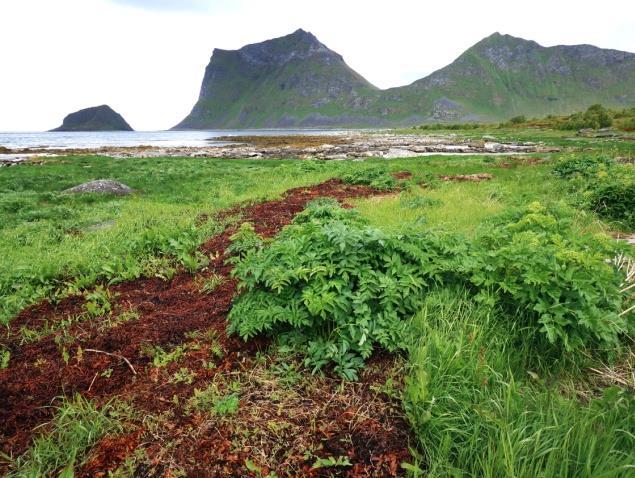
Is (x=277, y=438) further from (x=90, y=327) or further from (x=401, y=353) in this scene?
(x=90, y=327)

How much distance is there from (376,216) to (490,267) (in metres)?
5.13

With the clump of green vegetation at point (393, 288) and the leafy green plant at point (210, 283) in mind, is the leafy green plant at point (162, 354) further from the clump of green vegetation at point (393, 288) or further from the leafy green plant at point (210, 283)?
the leafy green plant at point (210, 283)

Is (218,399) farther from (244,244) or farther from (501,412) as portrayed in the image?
(244,244)

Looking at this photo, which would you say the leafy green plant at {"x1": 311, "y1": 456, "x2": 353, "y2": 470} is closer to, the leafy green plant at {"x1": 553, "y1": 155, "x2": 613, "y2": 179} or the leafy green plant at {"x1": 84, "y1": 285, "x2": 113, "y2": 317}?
the leafy green plant at {"x1": 84, "y1": 285, "x2": 113, "y2": 317}

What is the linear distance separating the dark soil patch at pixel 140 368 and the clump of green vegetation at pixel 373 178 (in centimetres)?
976

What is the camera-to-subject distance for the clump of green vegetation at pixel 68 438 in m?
2.51

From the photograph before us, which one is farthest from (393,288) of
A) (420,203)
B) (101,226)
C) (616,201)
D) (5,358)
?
(101,226)

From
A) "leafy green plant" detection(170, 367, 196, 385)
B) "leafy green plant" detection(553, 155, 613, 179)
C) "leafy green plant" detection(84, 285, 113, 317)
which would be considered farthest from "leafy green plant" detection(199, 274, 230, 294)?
"leafy green plant" detection(553, 155, 613, 179)

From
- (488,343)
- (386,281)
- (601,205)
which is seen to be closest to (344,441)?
(386,281)

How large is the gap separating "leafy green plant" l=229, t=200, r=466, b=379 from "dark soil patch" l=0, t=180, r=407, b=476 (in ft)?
1.66

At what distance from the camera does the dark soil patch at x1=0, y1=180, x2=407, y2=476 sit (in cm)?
262

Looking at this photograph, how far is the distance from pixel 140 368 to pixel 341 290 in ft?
7.37

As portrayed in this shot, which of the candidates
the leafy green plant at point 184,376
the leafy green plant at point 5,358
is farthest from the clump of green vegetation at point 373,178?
the leafy green plant at point 5,358

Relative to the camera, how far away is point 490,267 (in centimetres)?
378
